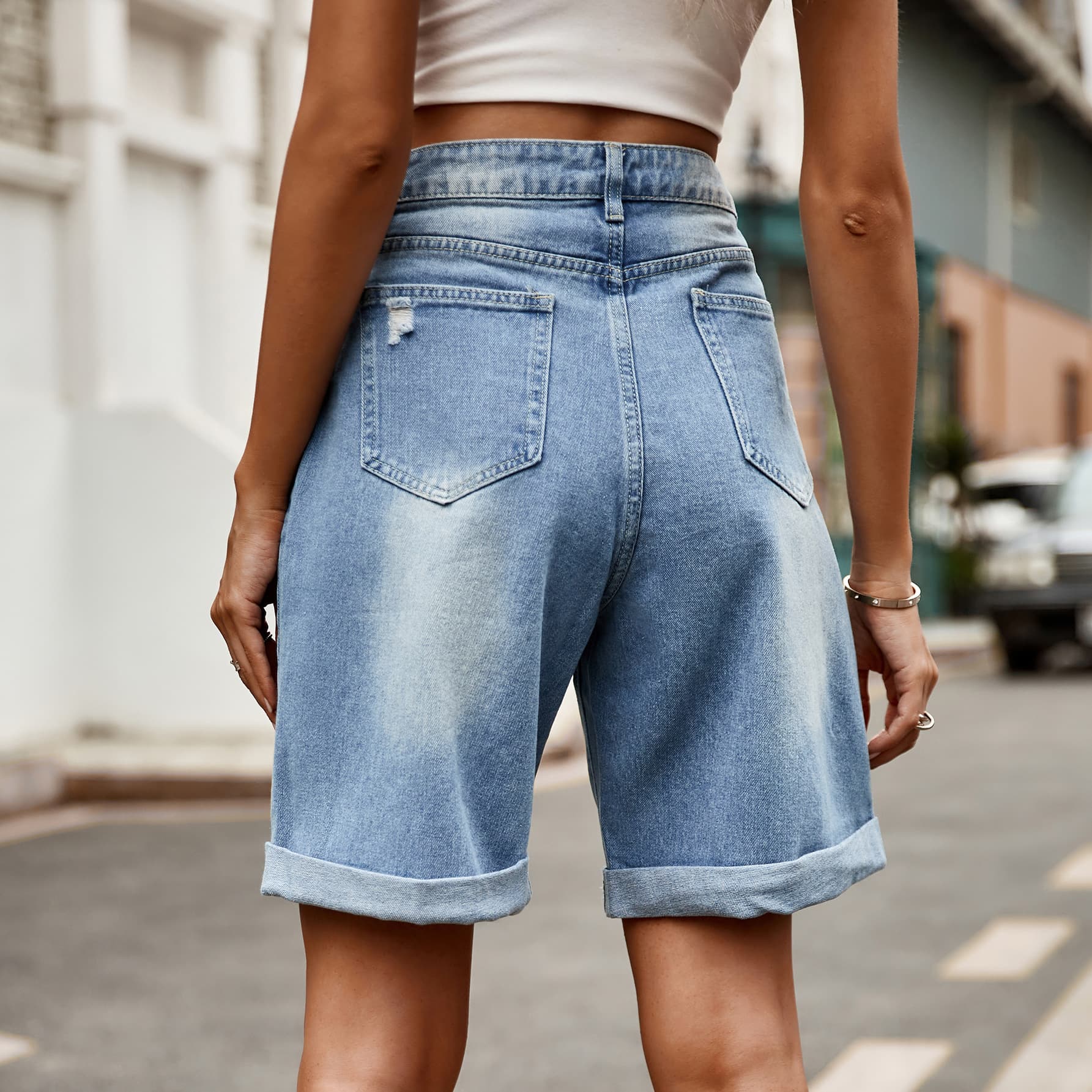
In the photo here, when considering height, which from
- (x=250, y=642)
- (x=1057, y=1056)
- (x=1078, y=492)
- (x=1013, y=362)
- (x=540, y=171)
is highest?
(x=1013, y=362)

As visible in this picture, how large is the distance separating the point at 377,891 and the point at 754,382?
54cm

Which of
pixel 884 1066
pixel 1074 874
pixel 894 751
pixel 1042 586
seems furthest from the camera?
pixel 1042 586

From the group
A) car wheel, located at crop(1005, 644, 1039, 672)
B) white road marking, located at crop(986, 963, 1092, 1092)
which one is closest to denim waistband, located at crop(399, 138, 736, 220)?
white road marking, located at crop(986, 963, 1092, 1092)

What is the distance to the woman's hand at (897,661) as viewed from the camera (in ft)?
5.53

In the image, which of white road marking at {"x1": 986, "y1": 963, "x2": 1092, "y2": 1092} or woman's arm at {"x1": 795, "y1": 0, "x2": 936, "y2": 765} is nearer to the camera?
woman's arm at {"x1": 795, "y1": 0, "x2": 936, "y2": 765}

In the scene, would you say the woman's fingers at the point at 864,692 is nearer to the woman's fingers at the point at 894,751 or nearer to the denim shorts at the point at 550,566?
the woman's fingers at the point at 894,751

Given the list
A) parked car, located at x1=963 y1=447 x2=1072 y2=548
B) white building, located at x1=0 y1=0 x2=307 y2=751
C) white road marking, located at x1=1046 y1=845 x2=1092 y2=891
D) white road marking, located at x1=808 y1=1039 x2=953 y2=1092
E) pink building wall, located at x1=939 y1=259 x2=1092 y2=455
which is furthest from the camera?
pink building wall, located at x1=939 y1=259 x2=1092 y2=455

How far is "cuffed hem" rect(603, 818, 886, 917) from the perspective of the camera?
1487 mm

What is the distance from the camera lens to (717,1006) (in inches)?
59.0

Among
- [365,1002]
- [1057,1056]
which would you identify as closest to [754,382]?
[365,1002]

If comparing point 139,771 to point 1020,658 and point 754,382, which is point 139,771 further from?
point 1020,658

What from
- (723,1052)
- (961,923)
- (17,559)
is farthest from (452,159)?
(17,559)

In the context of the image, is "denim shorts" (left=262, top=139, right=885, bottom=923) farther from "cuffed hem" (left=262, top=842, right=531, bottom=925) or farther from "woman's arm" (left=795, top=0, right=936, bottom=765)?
"woman's arm" (left=795, top=0, right=936, bottom=765)

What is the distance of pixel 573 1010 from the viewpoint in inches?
158
